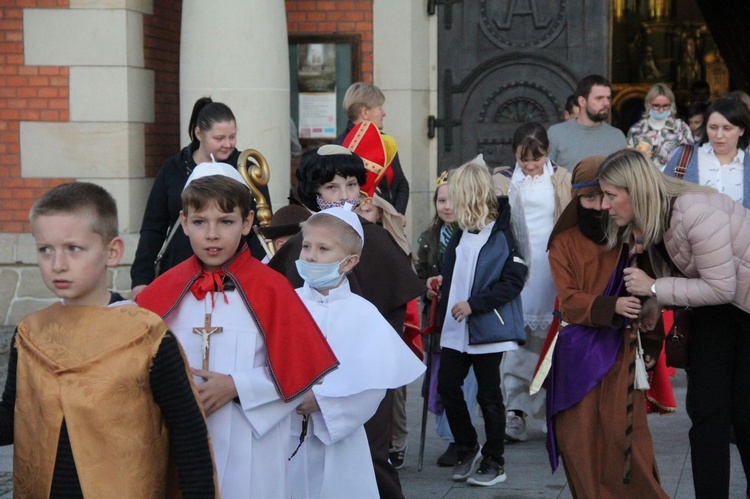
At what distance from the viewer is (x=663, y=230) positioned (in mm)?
4973

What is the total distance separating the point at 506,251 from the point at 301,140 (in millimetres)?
4474

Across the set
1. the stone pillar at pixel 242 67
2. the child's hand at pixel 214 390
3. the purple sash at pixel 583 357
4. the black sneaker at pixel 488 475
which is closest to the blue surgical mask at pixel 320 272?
the child's hand at pixel 214 390

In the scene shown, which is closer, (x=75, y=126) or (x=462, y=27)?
(x=75, y=126)

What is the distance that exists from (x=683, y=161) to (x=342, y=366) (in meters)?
3.11

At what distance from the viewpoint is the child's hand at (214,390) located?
360cm

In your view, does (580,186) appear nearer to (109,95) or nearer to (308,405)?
(308,405)

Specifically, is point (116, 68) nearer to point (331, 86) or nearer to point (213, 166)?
point (331, 86)

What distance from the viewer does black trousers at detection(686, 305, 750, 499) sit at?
5.18 metres

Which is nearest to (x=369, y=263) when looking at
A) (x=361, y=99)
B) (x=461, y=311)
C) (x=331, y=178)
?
(x=331, y=178)

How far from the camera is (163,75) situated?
10.1 metres

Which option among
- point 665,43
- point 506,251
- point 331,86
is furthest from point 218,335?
point 665,43

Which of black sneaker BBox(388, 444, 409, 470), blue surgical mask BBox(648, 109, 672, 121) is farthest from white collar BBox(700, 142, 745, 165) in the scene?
blue surgical mask BBox(648, 109, 672, 121)

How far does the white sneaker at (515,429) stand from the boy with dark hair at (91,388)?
440 centimetres

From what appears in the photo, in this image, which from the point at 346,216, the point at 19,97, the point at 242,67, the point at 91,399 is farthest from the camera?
the point at 19,97
